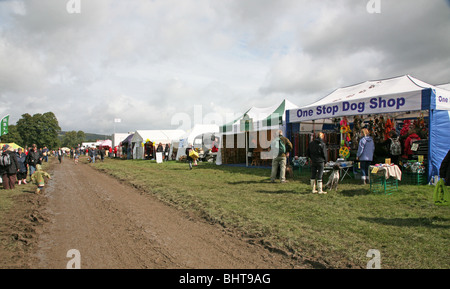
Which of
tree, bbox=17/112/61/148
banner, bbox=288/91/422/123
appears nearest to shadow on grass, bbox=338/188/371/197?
banner, bbox=288/91/422/123

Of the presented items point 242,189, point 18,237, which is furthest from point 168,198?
point 18,237

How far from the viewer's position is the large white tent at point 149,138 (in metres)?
35.2

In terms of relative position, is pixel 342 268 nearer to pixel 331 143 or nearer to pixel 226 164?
pixel 331 143

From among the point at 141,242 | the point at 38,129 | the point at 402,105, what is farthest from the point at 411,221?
the point at 38,129

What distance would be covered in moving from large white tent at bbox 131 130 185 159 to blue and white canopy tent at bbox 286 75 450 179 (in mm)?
24279


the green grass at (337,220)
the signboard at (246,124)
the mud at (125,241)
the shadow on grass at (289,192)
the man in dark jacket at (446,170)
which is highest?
the signboard at (246,124)

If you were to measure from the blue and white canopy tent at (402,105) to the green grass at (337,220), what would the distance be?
1.76 meters

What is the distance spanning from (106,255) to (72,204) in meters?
4.96

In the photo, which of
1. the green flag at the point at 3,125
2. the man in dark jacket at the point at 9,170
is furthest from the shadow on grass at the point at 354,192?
the green flag at the point at 3,125

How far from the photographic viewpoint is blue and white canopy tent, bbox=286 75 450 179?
30.3ft

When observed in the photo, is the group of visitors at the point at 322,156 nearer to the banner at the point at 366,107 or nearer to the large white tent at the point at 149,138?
the banner at the point at 366,107

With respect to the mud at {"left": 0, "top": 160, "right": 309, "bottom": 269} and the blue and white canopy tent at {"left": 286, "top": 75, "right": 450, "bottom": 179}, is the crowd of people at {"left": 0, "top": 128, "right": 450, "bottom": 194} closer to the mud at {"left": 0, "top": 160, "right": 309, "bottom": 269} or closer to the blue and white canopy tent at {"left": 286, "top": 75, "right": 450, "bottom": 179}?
the blue and white canopy tent at {"left": 286, "top": 75, "right": 450, "bottom": 179}

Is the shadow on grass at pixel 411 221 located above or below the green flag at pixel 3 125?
below

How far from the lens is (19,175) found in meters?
13.3
